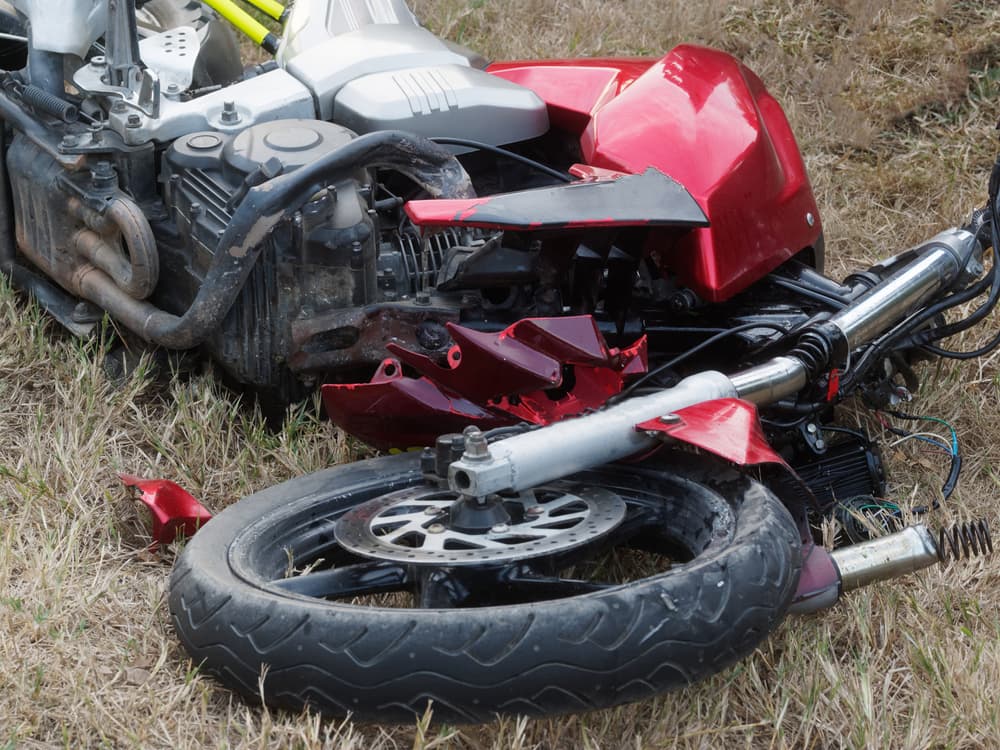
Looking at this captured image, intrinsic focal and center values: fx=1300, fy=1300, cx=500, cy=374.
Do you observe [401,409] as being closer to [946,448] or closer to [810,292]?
[810,292]

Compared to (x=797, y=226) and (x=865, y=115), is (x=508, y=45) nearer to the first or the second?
(x=865, y=115)

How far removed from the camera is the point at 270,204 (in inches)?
114

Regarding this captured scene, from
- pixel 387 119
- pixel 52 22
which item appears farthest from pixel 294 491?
pixel 52 22

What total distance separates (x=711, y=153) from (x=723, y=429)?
1037mm

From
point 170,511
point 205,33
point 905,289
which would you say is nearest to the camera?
point 170,511

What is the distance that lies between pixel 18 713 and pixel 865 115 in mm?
4500

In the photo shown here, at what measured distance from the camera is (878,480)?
318 centimetres

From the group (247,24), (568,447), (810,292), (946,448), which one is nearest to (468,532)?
(568,447)

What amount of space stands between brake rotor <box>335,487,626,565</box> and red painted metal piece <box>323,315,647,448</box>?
10.2 inches

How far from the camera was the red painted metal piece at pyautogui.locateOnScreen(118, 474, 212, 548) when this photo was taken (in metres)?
2.93

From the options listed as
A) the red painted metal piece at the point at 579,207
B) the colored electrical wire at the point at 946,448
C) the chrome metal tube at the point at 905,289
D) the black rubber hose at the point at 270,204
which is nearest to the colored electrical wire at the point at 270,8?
the black rubber hose at the point at 270,204

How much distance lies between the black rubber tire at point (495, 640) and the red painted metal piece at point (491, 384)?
0.59 m

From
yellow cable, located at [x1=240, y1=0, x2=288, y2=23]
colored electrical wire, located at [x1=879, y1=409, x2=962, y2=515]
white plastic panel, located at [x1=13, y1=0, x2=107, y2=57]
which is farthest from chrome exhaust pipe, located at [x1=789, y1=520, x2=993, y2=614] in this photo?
yellow cable, located at [x1=240, y1=0, x2=288, y2=23]

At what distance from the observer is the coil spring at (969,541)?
2865mm
